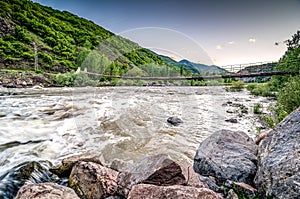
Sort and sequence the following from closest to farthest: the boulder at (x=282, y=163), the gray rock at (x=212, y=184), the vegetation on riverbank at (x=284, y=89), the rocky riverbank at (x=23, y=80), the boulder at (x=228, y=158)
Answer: the boulder at (x=282, y=163) < the gray rock at (x=212, y=184) < the boulder at (x=228, y=158) < the vegetation on riverbank at (x=284, y=89) < the rocky riverbank at (x=23, y=80)

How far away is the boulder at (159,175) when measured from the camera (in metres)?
2.73

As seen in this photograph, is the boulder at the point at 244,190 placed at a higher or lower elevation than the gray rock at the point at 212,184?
higher

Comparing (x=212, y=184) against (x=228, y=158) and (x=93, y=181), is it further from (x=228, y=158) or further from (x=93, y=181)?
(x=93, y=181)

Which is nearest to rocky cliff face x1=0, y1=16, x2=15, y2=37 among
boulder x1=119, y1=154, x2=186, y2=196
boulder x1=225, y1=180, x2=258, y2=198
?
boulder x1=119, y1=154, x2=186, y2=196

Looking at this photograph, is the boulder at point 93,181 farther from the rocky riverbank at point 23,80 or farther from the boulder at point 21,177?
the rocky riverbank at point 23,80

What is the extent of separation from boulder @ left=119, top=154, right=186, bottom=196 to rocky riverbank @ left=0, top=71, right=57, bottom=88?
85.6 ft

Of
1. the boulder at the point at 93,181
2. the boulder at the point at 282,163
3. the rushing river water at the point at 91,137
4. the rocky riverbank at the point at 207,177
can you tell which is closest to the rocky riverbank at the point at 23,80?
the rushing river water at the point at 91,137

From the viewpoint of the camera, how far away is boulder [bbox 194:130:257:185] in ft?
10.6

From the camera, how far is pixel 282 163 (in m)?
2.46

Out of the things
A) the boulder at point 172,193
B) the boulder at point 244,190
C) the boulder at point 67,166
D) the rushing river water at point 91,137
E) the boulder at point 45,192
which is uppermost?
the boulder at point 172,193

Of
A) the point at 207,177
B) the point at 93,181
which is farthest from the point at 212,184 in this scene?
the point at 93,181

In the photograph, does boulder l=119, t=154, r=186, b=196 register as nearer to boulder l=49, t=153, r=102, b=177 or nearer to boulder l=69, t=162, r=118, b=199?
boulder l=69, t=162, r=118, b=199

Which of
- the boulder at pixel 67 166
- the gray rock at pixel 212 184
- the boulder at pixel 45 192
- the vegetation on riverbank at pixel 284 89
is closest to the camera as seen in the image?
the boulder at pixel 45 192

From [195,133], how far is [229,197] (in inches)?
199
